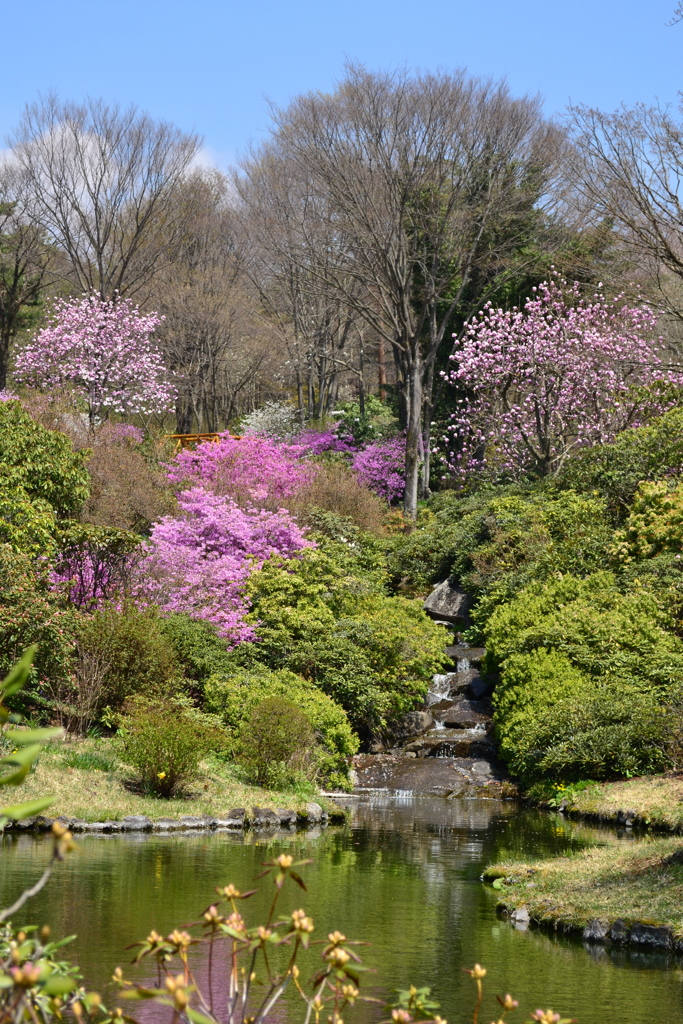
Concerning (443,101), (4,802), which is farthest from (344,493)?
(4,802)

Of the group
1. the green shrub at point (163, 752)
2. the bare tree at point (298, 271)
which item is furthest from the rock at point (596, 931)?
the bare tree at point (298, 271)

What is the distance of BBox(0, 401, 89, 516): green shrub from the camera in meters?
Answer: 17.9

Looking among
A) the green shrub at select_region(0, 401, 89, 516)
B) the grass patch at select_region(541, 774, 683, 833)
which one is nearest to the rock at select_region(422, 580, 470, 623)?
the grass patch at select_region(541, 774, 683, 833)

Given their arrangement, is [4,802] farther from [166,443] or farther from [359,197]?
[359,197]

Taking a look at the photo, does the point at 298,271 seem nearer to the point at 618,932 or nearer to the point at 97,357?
the point at 97,357

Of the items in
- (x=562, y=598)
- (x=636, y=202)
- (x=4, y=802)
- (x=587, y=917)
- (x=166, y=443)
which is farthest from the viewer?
(x=166, y=443)

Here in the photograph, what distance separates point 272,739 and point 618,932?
718 centimetres

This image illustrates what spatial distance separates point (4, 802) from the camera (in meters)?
11.8

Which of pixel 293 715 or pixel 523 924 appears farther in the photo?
pixel 293 715

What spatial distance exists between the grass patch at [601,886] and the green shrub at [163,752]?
4413mm

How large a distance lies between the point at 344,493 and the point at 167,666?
37.9 feet

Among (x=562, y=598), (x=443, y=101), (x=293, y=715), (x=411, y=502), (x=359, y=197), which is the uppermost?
(x=443, y=101)

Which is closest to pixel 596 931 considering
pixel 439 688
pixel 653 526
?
pixel 439 688

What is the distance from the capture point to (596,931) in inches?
342
